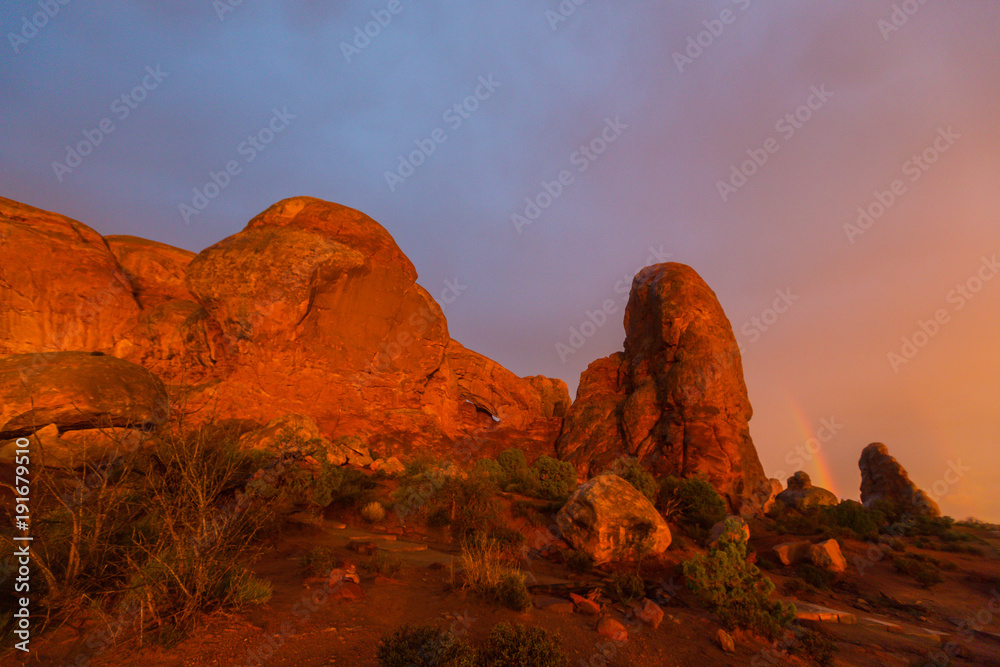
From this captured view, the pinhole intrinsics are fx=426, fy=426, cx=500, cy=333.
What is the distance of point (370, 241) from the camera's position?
103 feet

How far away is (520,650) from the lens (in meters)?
4.93

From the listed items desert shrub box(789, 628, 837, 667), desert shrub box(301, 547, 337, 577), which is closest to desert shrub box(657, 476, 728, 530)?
desert shrub box(789, 628, 837, 667)

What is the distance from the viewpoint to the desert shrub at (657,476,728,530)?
16984mm

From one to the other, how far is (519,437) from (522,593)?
1126 inches

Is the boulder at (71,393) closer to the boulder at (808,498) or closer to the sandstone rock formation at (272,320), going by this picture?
the sandstone rock formation at (272,320)

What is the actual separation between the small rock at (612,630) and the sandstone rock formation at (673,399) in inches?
769

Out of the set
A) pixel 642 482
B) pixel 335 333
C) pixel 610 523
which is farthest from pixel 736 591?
pixel 335 333

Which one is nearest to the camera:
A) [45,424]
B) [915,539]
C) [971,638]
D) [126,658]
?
[126,658]

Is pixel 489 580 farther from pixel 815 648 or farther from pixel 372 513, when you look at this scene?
pixel 372 513

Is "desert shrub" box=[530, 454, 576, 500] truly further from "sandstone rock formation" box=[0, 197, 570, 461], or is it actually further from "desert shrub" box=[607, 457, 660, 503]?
"sandstone rock formation" box=[0, 197, 570, 461]

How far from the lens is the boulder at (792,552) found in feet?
45.8

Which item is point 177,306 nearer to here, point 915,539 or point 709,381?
point 709,381

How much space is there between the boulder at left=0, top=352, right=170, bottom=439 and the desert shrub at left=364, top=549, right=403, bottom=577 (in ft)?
30.0

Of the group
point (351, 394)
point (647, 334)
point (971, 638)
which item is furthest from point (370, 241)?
point (971, 638)
